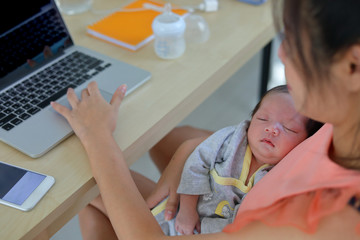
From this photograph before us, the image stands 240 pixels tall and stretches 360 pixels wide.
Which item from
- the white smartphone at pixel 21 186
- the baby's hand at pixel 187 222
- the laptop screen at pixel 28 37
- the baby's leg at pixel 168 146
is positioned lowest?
the baby's leg at pixel 168 146

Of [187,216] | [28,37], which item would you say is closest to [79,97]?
[28,37]

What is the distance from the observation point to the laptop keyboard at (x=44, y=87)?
0.90 meters

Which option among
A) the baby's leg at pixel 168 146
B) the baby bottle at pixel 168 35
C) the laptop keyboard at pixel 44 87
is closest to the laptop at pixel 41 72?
the laptop keyboard at pixel 44 87

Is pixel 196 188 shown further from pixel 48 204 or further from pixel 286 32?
pixel 286 32

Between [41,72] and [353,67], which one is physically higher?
[353,67]

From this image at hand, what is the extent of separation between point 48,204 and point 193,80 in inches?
19.0

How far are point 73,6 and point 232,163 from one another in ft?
2.70

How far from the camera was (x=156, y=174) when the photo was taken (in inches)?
68.4

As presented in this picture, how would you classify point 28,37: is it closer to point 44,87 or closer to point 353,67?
point 44,87

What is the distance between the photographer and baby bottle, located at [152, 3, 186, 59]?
3.53ft

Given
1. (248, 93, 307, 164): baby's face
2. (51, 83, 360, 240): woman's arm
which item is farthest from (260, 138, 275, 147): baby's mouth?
(51, 83, 360, 240): woman's arm

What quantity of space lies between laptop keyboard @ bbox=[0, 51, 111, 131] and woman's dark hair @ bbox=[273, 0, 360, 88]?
2.00 ft

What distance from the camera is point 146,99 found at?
38.4 inches

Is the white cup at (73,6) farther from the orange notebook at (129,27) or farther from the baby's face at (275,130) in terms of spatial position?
the baby's face at (275,130)
